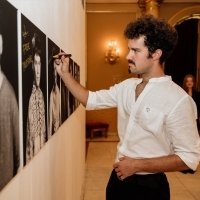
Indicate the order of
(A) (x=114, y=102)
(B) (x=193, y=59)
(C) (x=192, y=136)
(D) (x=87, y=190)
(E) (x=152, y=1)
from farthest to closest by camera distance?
(B) (x=193, y=59) < (E) (x=152, y=1) < (D) (x=87, y=190) < (A) (x=114, y=102) < (C) (x=192, y=136)

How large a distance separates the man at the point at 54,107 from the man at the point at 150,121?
10 centimetres

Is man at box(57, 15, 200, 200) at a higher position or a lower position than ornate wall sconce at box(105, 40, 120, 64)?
lower

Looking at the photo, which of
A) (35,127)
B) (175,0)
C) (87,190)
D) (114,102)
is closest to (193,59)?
(175,0)

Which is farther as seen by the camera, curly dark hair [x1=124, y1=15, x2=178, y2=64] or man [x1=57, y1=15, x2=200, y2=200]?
curly dark hair [x1=124, y1=15, x2=178, y2=64]

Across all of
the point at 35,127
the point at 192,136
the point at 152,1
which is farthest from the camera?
the point at 152,1

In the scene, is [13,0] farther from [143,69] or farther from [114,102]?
[114,102]

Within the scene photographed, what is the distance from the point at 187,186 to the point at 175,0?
555cm

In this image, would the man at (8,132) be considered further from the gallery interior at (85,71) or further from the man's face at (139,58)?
the man's face at (139,58)

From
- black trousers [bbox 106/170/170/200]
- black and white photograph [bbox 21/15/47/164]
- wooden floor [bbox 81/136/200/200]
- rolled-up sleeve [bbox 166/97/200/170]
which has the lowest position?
wooden floor [bbox 81/136/200/200]

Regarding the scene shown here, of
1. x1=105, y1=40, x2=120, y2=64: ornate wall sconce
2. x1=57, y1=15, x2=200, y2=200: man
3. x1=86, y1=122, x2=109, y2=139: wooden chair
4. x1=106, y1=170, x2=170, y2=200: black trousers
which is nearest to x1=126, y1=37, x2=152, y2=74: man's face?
x1=57, y1=15, x2=200, y2=200: man

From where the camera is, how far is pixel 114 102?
218 centimetres

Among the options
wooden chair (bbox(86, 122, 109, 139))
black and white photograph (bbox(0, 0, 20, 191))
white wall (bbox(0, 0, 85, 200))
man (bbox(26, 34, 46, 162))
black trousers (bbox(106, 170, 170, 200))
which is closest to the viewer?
black and white photograph (bbox(0, 0, 20, 191))

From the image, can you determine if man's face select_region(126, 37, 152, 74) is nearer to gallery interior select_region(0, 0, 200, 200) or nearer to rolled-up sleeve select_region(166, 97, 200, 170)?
rolled-up sleeve select_region(166, 97, 200, 170)

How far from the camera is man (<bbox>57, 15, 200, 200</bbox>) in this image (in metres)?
1.69
